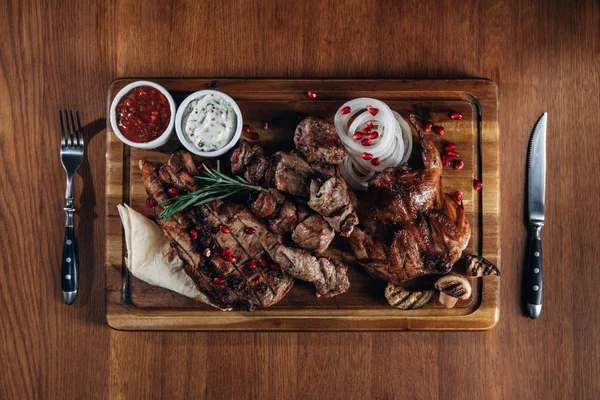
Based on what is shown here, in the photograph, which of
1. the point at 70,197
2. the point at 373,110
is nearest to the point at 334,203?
the point at 373,110

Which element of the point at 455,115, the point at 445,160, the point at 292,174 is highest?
the point at 455,115

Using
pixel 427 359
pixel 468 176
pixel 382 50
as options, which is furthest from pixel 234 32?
pixel 427 359

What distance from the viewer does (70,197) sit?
370cm

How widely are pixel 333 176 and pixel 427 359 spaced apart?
1587 mm

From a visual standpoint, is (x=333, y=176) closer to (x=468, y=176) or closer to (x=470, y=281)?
(x=468, y=176)

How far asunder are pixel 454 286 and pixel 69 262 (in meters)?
2.75

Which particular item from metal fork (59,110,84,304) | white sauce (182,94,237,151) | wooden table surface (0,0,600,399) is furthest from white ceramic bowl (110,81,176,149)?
metal fork (59,110,84,304)

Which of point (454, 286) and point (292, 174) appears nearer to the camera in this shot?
point (292, 174)

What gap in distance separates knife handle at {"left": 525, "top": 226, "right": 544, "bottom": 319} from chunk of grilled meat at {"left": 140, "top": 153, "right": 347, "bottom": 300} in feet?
4.58

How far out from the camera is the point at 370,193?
343cm

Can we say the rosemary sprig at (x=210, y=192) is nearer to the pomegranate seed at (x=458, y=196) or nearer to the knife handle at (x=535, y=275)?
the pomegranate seed at (x=458, y=196)

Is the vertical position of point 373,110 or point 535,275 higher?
point 373,110

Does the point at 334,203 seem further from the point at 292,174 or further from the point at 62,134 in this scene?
the point at 62,134

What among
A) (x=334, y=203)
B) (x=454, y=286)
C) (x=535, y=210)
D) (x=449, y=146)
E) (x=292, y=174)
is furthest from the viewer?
(x=535, y=210)
